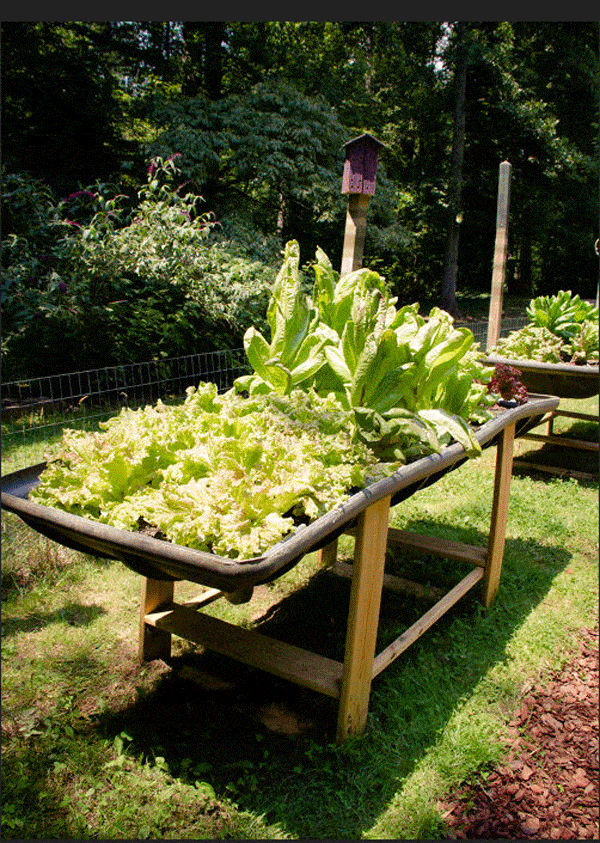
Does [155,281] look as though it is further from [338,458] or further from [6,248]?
[338,458]

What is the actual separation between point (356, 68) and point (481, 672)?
1372 centimetres

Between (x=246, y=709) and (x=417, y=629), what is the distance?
2.33 ft

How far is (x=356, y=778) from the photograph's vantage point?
82.8 inches

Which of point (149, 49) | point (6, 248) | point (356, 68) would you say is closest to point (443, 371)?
point (6, 248)

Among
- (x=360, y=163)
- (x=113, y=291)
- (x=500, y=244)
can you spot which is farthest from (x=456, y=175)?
(x=360, y=163)

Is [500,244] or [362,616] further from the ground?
[500,244]

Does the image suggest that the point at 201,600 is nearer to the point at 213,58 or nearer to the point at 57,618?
the point at 57,618

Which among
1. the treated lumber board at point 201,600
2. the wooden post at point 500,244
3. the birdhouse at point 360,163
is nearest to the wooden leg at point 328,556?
the treated lumber board at point 201,600

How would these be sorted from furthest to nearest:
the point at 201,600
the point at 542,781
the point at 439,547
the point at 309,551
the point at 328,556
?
the point at 328,556 < the point at 439,547 < the point at 201,600 < the point at 542,781 < the point at 309,551

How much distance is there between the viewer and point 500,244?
618cm

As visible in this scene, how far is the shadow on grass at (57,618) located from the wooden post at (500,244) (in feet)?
13.9

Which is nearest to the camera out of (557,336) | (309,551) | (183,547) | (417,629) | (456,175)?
(183,547)

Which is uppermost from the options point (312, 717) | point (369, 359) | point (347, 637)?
point (369, 359)

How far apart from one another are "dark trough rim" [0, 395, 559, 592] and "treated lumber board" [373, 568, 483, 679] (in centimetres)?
64
